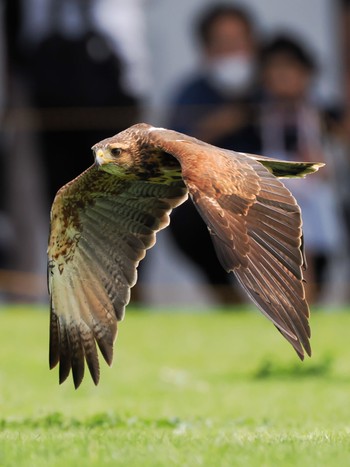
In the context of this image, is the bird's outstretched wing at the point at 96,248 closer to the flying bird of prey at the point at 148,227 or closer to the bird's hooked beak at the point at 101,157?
the flying bird of prey at the point at 148,227

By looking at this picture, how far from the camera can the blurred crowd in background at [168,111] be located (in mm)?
16109

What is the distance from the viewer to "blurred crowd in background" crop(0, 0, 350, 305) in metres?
16.1

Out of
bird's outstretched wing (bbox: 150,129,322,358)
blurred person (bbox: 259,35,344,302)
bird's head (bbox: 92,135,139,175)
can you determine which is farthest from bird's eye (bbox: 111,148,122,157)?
blurred person (bbox: 259,35,344,302)

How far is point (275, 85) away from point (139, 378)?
529 centimetres

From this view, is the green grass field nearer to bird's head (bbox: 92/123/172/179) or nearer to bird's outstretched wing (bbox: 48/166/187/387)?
bird's outstretched wing (bbox: 48/166/187/387)

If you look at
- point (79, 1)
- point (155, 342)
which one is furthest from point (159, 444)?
point (79, 1)

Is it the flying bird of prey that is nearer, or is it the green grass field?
the green grass field

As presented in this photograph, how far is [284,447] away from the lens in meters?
7.15

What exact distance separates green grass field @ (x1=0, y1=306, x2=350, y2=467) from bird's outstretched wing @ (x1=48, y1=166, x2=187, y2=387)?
1.63 feet

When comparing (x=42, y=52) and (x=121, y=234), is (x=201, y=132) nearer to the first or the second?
(x=42, y=52)

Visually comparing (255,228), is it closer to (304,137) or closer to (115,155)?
(115,155)

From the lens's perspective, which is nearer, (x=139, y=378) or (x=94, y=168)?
(x=94, y=168)

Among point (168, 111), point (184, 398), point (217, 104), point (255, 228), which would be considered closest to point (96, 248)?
point (255, 228)

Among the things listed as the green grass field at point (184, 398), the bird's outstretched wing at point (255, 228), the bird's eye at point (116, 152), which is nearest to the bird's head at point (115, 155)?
the bird's eye at point (116, 152)
